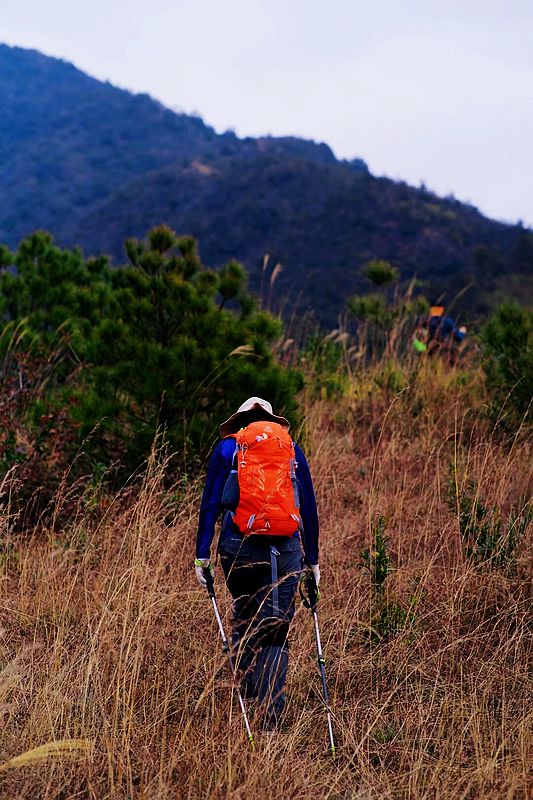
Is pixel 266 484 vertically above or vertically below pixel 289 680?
above

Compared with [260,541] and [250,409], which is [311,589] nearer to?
[260,541]

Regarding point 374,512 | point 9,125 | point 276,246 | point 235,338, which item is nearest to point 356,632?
point 374,512

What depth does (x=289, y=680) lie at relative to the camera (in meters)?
4.01

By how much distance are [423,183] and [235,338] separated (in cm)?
6441

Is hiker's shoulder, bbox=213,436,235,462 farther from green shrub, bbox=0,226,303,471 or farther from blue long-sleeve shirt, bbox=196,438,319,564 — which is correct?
green shrub, bbox=0,226,303,471

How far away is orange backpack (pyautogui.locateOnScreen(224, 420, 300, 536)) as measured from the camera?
3602 millimetres

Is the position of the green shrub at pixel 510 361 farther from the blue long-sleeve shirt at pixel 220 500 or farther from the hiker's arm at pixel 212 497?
the hiker's arm at pixel 212 497

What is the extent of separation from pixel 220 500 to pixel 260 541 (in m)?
0.28

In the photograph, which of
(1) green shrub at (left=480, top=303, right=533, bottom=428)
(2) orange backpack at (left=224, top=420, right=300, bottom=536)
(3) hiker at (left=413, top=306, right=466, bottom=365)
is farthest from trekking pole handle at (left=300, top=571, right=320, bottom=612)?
(3) hiker at (left=413, top=306, right=466, bottom=365)

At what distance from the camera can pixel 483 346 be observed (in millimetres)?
9445

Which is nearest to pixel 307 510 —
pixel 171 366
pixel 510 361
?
pixel 171 366

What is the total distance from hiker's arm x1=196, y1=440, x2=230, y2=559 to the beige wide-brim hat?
0.23 m

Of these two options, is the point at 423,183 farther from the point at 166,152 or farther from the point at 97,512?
the point at 97,512

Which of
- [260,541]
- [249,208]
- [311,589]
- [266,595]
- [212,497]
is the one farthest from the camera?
[249,208]
